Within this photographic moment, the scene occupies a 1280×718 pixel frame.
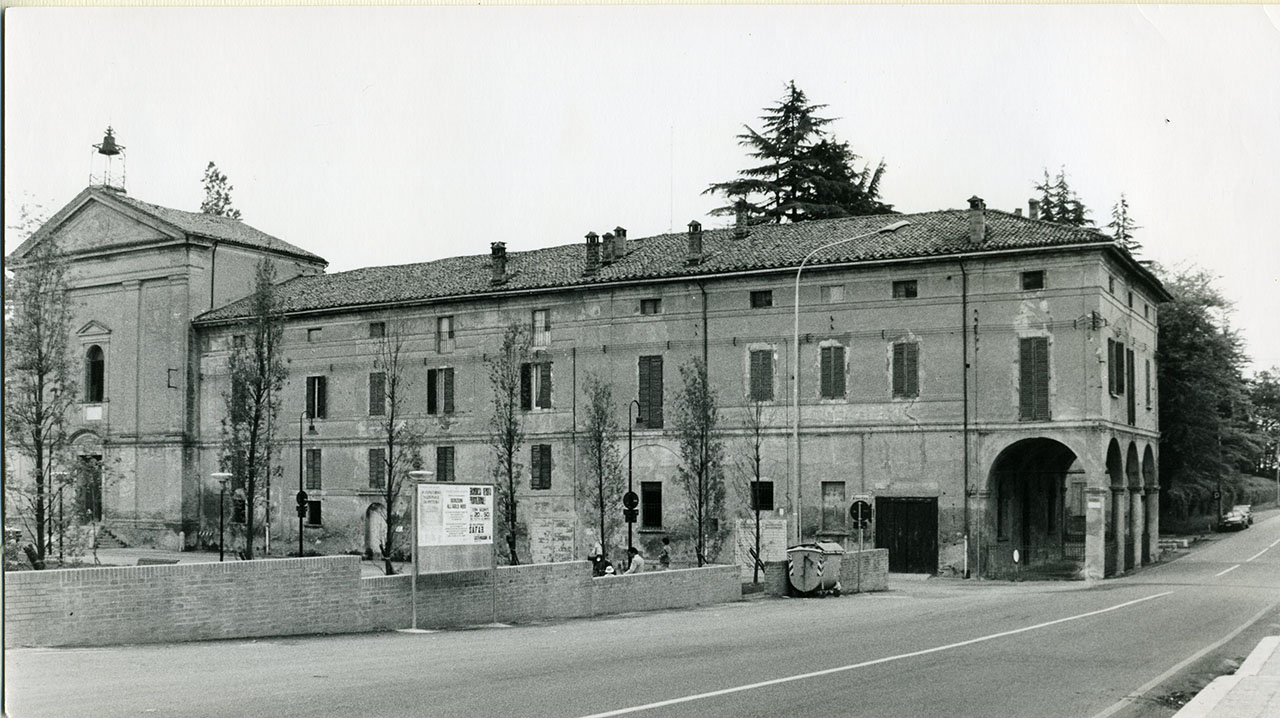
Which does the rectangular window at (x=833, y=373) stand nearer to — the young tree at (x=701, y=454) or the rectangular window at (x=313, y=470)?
the young tree at (x=701, y=454)

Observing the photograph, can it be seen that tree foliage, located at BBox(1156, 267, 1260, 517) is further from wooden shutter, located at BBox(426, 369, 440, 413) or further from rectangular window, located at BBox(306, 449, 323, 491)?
rectangular window, located at BBox(306, 449, 323, 491)

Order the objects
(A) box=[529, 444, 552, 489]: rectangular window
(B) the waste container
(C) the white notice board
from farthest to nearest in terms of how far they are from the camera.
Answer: (A) box=[529, 444, 552, 489]: rectangular window → (B) the waste container → (C) the white notice board

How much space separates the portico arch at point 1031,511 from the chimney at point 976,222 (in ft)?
21.6

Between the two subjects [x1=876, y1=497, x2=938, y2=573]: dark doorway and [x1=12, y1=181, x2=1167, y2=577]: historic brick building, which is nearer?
[x1=12, y1=181, x2=1167, y2=577]: historic brick building

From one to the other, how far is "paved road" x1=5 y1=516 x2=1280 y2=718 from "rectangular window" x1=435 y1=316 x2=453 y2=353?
26158mm

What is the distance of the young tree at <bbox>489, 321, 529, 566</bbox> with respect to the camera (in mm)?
43594

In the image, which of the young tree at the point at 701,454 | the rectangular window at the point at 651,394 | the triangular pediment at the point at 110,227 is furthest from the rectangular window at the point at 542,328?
the triangular pediment at the point at 110,227

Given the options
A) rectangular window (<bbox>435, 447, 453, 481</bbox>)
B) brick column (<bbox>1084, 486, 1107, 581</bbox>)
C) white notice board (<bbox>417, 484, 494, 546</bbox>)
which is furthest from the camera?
rectangular window (<bbox>435, 447, 453, 481</bbox>)

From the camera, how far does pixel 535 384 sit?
4631 centimetres

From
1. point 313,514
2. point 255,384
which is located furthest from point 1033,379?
point 313,514

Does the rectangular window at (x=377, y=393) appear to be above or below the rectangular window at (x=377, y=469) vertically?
above

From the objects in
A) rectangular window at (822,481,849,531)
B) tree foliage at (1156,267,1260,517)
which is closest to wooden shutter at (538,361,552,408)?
rectangular window at (822,481,849,531)

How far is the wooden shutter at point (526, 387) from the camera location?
4634 centimetres

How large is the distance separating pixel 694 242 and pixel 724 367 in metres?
5.34
